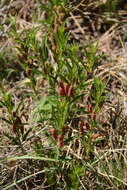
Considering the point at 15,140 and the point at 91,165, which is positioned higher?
the point at 15,140

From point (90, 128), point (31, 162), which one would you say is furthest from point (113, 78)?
point (31, 162)

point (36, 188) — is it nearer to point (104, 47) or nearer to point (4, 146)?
point (4, 146)

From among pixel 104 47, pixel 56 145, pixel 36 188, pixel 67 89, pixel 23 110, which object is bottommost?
pixel 36 188

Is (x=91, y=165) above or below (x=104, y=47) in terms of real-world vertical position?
below

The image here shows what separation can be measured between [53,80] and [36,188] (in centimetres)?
75

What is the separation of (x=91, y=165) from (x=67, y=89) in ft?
1.63

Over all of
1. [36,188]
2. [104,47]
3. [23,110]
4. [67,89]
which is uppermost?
[104,47]

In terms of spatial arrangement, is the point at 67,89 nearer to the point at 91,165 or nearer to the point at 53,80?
the point at 53,80

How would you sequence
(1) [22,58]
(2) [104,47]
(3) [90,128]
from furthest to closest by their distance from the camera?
(2) [104,47], (1) [22,58], (3) [90,128]

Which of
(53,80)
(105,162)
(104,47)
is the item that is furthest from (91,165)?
(104,47)

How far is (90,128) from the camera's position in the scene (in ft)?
7.77

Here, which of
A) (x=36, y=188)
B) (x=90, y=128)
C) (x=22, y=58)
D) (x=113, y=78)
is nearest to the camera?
(x=36, y=188)

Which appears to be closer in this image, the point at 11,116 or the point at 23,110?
the point at 11,116

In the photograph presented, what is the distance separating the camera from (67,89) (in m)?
2.24
